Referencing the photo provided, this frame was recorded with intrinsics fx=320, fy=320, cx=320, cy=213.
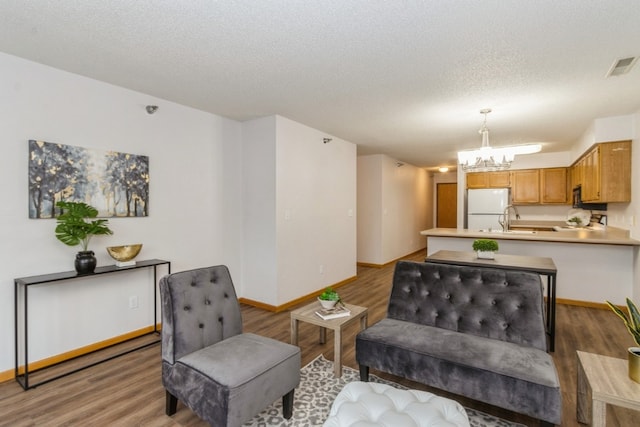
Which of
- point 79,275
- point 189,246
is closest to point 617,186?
Result: point 189,246

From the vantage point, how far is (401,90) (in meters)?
3.22

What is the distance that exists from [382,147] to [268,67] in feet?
12.5

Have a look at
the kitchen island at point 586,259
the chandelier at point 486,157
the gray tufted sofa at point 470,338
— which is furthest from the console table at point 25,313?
the kitchen island at point 586,259

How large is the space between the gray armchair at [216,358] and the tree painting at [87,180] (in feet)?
5.01

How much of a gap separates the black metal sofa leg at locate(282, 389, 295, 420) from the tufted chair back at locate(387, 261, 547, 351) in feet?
3.40

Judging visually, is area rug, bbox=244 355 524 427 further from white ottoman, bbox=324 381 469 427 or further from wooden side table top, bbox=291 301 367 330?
white ottoman, bbox=324 381 469 427

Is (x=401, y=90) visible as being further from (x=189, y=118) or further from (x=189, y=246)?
(x=189, y=246)

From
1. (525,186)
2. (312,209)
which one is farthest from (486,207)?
(312,209)

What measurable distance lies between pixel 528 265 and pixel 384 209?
395 centimetres

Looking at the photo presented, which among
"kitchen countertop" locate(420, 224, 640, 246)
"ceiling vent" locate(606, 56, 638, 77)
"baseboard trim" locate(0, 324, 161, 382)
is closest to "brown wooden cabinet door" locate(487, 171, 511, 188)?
"kitchen countertop" locate(420, 224, 640, 246)

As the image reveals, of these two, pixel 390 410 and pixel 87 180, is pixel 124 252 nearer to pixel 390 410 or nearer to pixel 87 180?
pixel 87 180

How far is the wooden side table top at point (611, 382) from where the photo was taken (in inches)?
57.0

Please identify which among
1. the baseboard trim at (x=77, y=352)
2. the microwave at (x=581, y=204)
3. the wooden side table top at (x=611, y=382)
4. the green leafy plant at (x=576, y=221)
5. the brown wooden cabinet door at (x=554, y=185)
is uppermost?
the brown wooden cabinet door at (x=554, y=185)

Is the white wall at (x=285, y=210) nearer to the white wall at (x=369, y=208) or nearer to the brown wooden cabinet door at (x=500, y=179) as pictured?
the white wall at (x=369, y=208)
